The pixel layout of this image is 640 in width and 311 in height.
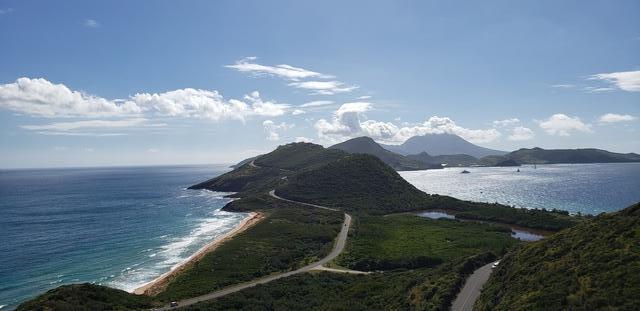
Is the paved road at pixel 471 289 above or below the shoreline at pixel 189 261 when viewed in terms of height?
above

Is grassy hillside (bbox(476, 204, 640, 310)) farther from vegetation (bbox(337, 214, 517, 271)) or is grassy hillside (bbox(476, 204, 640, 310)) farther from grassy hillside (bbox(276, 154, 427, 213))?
grassy hillside (bbox(276, 154, 427, 213))

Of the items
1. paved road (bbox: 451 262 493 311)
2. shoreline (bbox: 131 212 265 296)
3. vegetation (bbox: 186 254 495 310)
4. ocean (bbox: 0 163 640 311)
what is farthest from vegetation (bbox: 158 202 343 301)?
paved road (bbox: 451 262 493 311)

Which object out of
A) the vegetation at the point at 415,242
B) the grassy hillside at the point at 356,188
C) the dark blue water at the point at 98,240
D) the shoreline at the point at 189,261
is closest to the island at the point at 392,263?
the vegetation at the point at 415,242

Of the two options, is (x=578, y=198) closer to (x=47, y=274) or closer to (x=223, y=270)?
(x=223, y=270)

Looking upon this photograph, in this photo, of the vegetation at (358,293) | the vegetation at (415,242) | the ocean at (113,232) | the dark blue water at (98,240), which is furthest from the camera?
the vegetation at (415,242)

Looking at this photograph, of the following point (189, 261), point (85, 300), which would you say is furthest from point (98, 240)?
point (85, 300)

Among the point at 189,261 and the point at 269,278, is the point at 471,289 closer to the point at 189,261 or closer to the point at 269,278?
the point at 269,278

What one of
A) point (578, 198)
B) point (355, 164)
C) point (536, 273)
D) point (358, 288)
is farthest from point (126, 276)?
point (578, 198)

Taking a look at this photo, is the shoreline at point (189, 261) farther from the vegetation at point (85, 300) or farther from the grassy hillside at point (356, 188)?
the grassy hillside at point (356, 188)
